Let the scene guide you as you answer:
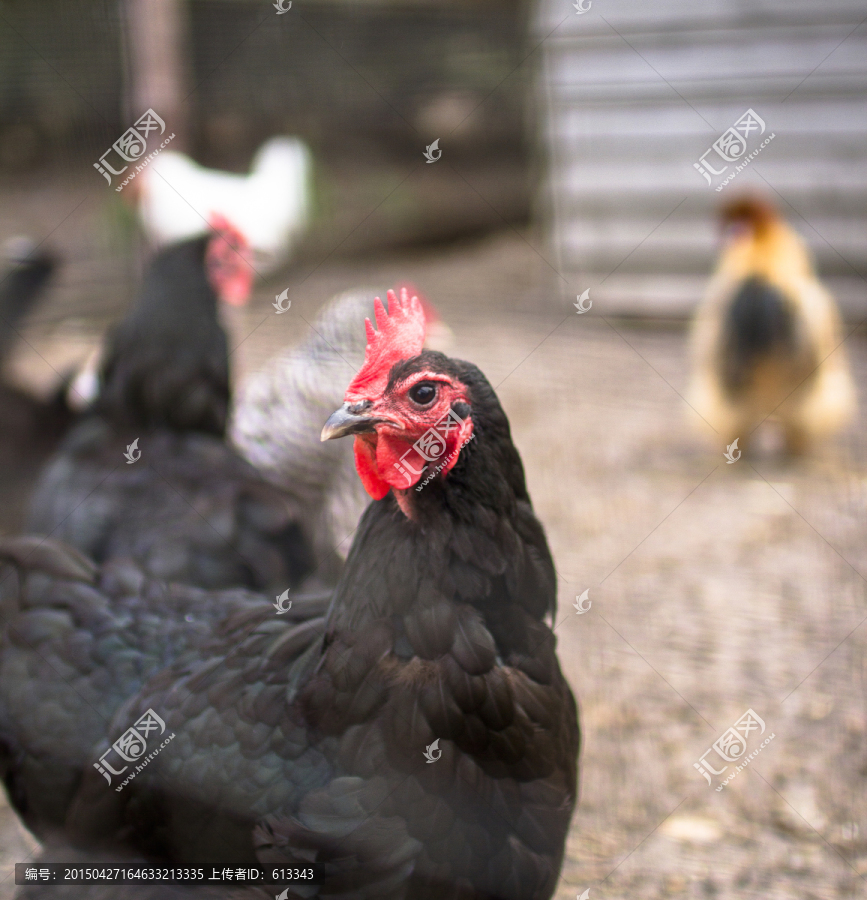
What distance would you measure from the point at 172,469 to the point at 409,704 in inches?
45.5

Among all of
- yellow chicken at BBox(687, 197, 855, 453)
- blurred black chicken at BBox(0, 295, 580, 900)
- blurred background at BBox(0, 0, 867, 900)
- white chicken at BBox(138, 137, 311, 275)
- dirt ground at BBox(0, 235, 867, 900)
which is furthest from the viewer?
white chicken at BBox(138, 137, 311, 275)

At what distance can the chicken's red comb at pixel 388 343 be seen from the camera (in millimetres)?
1233

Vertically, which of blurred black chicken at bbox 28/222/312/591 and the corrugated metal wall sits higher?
blurred black chicken at bbox 28/222/312/591

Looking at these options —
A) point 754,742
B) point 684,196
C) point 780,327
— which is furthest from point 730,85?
point 754,742

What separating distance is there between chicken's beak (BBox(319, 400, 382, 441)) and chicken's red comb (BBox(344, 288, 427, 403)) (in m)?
0.02

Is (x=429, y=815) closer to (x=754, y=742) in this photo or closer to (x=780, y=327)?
(x=754, y=742)

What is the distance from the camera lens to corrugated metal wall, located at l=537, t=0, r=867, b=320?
16.7ft

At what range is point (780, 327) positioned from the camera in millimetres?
3840

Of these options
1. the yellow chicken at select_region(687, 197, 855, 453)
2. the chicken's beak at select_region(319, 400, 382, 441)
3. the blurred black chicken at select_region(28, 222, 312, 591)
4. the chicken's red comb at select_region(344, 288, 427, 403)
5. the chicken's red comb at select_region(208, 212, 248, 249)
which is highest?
the chicken's red comb at select_region(344, 288, 427, 403)

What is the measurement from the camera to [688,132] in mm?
5500

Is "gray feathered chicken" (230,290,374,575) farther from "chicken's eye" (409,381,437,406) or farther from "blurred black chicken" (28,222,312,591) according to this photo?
"chicken's eye" (409,381,437,406)

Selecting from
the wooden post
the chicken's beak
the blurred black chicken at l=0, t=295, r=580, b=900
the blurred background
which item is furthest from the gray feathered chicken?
the wooden post

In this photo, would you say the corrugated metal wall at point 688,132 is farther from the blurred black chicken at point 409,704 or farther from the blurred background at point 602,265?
the blurred black chicken at point 409,704

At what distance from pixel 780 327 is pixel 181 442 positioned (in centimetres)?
274
